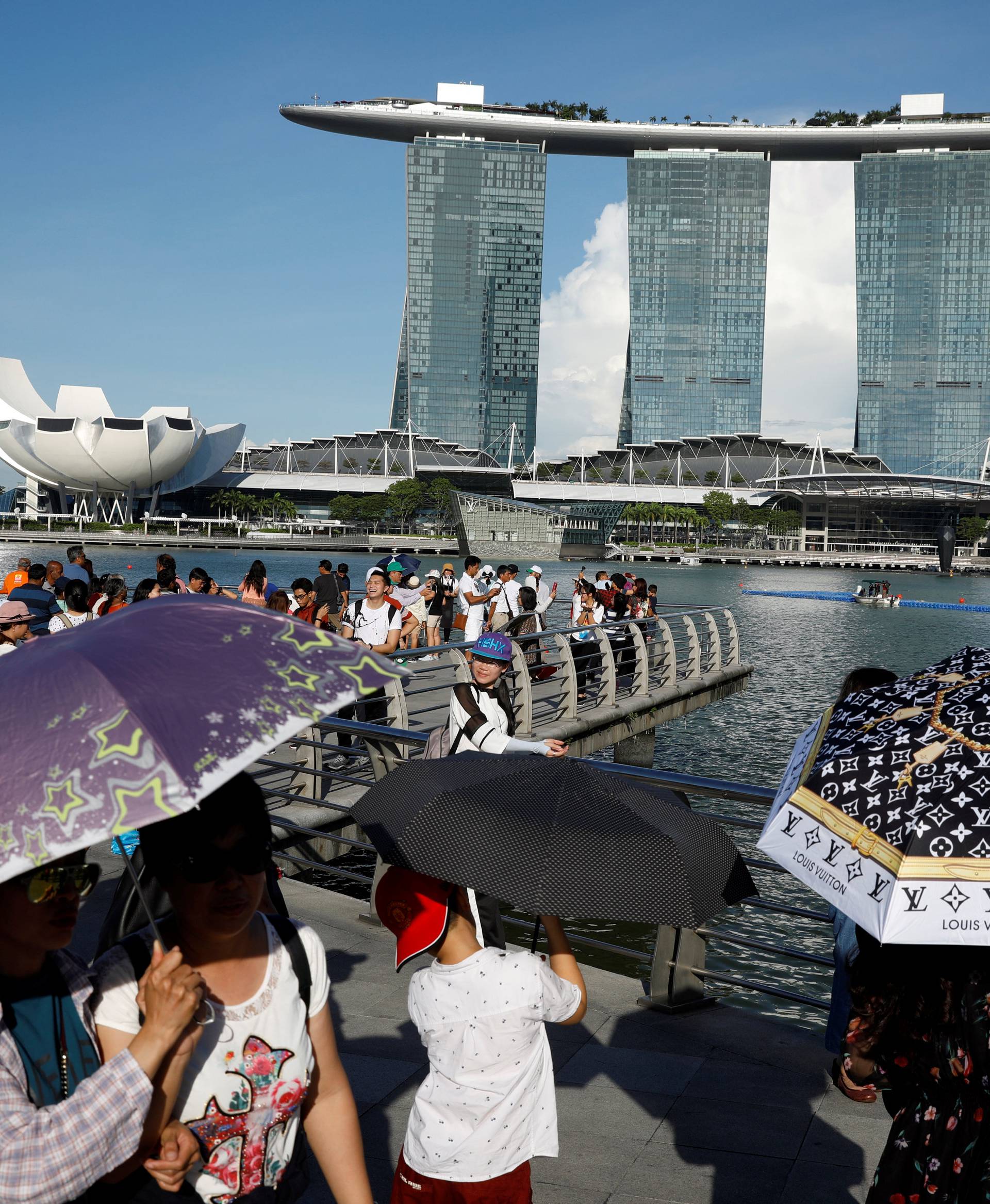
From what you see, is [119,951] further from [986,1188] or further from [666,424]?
[666,424]

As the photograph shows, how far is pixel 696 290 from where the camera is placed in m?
147

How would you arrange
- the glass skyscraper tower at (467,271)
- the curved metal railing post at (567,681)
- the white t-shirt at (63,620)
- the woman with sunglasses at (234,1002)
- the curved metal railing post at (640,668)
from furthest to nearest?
the glass skyscraper tower at (467,271) < the curved metal railing post at (640,668) < the curved metal railing post at (567,681) < the white t-shirt at (63,620) < the woman with sunglasses at (234,1002)

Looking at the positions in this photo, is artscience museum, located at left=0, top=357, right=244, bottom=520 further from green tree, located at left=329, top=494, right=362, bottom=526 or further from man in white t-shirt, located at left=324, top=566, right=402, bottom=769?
man in white t-shirt, located at left=324, top=566, right=402, bottom=769

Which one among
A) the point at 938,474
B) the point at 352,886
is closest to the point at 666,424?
the point at 938,474

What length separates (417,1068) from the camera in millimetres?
3648

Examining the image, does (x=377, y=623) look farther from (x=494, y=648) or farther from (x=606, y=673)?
(x=494, y=648)

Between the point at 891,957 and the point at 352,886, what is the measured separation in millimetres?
8099

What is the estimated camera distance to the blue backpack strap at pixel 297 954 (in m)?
1.81

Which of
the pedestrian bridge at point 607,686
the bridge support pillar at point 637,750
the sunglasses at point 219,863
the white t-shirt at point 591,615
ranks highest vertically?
the sunglasses at point 219,863

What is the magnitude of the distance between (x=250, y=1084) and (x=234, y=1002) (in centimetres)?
13

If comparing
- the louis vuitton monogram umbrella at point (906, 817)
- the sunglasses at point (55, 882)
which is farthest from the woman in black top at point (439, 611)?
the sunglasses at point (55, 882)

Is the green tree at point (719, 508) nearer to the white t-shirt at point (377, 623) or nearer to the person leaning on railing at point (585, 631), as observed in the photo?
the person leaning on railing at point (585, 631)

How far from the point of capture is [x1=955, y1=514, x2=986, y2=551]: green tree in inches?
4779

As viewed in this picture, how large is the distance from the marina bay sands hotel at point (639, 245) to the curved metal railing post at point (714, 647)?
135m
